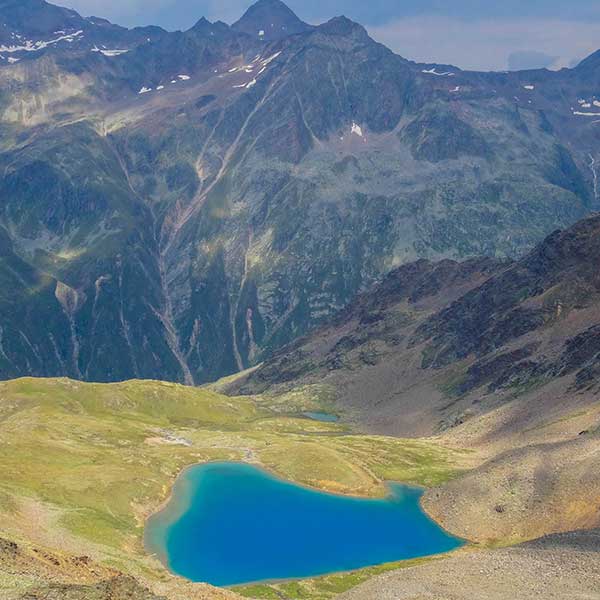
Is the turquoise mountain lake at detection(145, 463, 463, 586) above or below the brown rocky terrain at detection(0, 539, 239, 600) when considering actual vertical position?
below

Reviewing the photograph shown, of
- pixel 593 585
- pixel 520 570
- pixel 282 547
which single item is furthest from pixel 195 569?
pixel 593 585

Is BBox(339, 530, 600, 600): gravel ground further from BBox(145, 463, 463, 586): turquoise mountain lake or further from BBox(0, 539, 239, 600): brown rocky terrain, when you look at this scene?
BBox(145, 463, 463, 586): turquoise mountain lake

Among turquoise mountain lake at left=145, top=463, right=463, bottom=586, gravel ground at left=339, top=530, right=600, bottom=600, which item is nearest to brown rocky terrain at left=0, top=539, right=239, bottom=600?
gravel ground at left=339, top=530, right=600, bottom=600

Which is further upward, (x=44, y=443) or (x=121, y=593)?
(x=121, y=593)

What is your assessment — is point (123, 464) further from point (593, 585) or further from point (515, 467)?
point (593, 585)

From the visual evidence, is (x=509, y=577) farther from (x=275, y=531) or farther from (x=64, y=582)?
(x=275, y=531)

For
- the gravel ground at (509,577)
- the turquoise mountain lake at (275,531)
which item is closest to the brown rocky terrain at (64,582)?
the gravel ground at (509,577)
